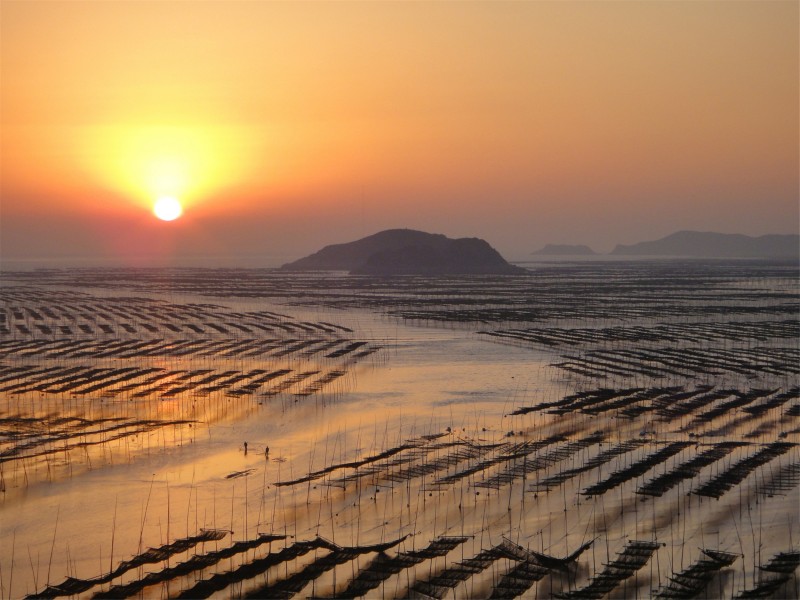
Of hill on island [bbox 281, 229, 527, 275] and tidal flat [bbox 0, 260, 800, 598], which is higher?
hill on island [bbox 281, 229, 527, 275]

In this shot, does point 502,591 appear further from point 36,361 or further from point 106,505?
point 36,361

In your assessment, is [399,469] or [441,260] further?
[441,260]

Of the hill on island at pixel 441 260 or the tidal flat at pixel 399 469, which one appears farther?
the hill on island at pixel 441 260

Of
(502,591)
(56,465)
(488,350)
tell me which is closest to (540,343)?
(488,350)

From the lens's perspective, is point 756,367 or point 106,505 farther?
point 756,367

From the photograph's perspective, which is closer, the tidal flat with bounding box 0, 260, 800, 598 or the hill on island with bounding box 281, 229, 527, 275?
the tidal flat with bounding box 0, 260, 800, 598

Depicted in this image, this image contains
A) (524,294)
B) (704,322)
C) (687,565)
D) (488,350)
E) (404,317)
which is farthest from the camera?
(524,294)

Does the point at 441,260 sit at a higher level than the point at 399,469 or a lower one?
higher

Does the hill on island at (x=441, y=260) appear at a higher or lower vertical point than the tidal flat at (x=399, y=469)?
higher
